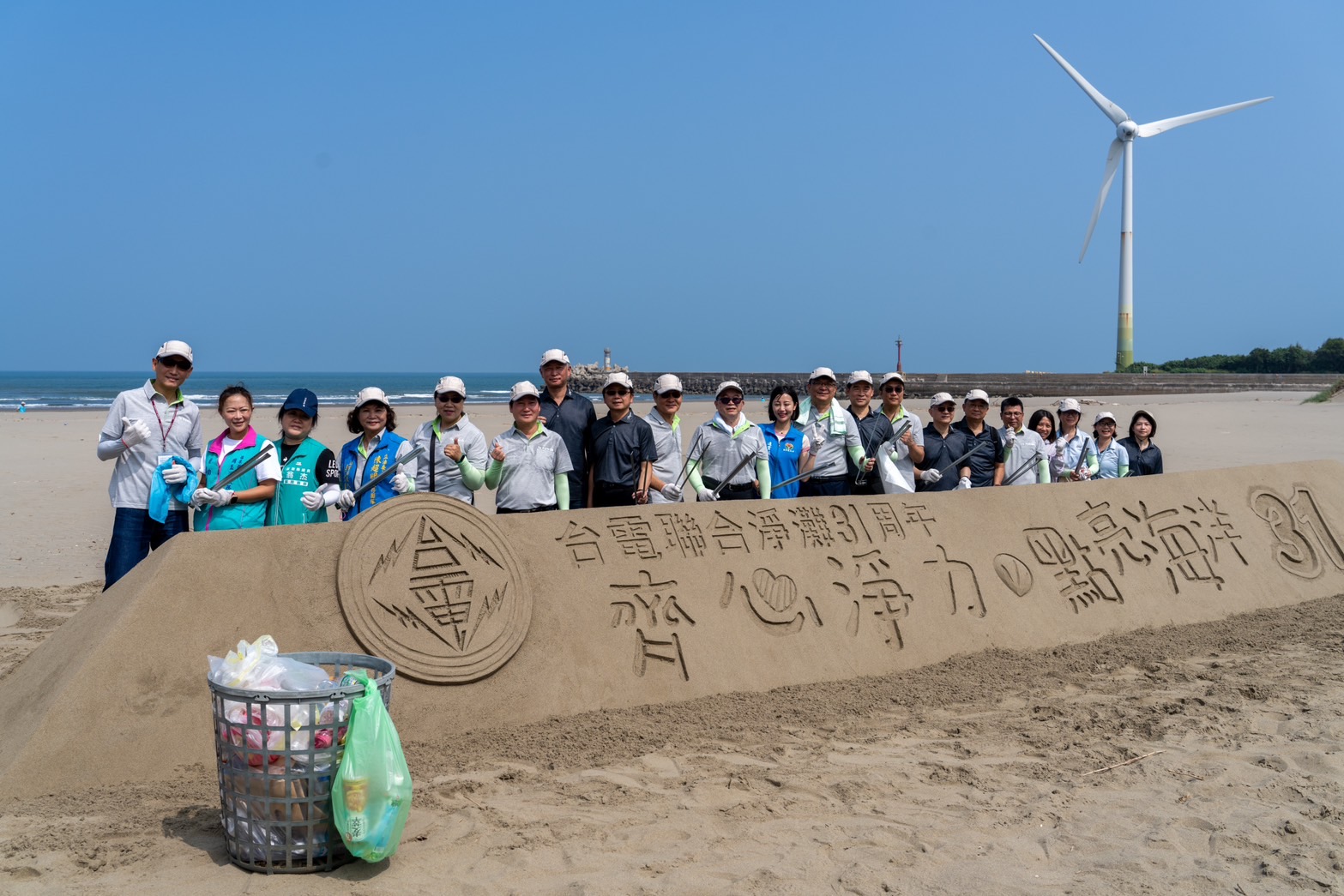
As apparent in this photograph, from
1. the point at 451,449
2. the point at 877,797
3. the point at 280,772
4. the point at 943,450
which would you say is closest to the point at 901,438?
the point at 943,450

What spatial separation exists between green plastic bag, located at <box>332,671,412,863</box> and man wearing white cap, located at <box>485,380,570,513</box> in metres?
2.52

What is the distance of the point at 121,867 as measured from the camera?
133 inches

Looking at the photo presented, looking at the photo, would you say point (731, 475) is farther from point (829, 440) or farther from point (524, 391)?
point (524, 391)

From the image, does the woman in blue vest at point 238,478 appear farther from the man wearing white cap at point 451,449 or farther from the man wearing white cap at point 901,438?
the man wearing white cap at point 901,438

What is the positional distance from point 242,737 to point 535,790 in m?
1.26

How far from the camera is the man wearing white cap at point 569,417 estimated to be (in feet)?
20.5

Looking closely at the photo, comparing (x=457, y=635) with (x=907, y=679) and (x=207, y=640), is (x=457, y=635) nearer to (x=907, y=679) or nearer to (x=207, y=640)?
(x=207, y=640)

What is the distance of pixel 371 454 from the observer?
5.66 metres

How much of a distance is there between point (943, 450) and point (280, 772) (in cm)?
518

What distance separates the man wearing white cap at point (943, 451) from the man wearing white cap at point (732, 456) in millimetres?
1355

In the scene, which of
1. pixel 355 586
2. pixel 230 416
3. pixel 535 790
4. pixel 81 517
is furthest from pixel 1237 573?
pixel 81 517

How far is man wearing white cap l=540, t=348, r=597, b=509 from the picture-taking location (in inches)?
246

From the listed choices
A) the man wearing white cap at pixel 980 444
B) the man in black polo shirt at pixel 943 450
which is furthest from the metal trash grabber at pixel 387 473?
the man wearing white cap at pixel 980 444

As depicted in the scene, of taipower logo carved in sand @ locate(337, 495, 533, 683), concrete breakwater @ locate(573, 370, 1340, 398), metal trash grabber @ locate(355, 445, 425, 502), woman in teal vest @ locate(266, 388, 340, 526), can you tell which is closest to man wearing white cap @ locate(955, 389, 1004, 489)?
taipower logo carved in sand @ locate(337, 495, 533, 683)
